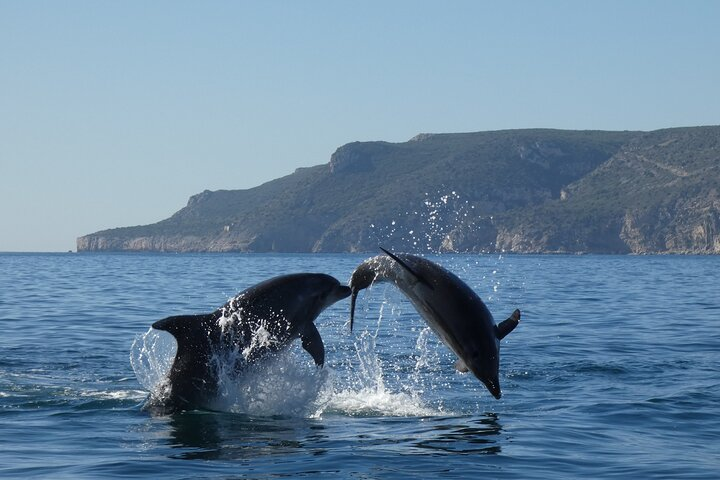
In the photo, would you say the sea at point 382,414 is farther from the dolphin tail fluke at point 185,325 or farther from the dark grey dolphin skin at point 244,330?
the dolphin tail fluke at point 185,325

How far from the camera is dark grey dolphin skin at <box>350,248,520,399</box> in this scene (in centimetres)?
1341

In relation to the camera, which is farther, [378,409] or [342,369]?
[342,369]

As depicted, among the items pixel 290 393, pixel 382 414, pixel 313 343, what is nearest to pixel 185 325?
pixel 313 343

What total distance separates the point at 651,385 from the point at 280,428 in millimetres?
6955

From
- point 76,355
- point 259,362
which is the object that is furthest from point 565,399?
point 76,355

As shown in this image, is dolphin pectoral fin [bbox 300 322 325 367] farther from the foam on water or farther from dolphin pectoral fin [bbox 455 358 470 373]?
Answer: dolphin pectoral fin [bbox 455 358 470 373]

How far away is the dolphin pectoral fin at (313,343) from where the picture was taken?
15164 millimetres

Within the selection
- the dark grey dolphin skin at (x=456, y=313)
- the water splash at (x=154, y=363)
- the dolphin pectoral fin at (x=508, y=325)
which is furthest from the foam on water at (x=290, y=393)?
the dolphin pectoral fin at (x=508, y=325)

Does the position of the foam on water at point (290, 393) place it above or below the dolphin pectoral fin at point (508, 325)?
below

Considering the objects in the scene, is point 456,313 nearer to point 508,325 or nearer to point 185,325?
point 508,325

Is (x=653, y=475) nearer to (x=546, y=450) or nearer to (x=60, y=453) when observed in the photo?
(x=546, y=450)

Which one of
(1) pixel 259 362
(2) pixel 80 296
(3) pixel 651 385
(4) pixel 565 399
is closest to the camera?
(1) pixel 259 362

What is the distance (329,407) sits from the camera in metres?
16.6

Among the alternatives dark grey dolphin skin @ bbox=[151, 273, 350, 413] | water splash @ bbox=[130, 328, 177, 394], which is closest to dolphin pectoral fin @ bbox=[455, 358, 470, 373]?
dark grey dolphin skin @ bbox=[151, 273, 350, 413]
